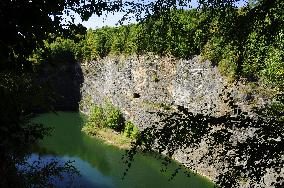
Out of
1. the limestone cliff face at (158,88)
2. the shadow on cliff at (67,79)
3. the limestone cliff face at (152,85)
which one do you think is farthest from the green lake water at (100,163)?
the shadow on cliff at (67,79)

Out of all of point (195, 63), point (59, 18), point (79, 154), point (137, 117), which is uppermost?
point (59, 18)

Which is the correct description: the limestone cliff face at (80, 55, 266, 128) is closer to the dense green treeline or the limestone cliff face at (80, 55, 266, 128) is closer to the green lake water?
the dense green treeline

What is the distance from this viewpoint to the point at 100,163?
2530 centimetres

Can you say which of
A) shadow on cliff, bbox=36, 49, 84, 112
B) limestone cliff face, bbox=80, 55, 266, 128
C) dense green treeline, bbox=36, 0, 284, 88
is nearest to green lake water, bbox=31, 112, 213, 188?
limestone cliff face, bbox=80, 55, 266, 128

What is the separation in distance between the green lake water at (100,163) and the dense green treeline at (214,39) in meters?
6.21

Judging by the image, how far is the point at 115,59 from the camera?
3362 cm

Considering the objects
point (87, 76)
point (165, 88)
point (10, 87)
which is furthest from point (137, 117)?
point (10, 87)

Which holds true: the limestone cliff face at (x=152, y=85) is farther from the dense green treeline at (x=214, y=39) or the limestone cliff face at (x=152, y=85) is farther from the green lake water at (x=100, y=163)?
the green lake water at (x=100, y=163)

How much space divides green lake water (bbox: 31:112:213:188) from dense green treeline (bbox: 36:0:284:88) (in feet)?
20.4

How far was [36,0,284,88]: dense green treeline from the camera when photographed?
487 centimetres

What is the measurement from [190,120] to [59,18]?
239cm

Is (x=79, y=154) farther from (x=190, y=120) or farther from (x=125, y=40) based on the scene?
(x=190, y=120)

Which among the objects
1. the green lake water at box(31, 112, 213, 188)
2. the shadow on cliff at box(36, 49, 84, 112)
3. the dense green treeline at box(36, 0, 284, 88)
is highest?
the dense green treeline at box(36, 0, 284, 88)

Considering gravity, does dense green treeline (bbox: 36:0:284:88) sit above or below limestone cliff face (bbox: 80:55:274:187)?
above
